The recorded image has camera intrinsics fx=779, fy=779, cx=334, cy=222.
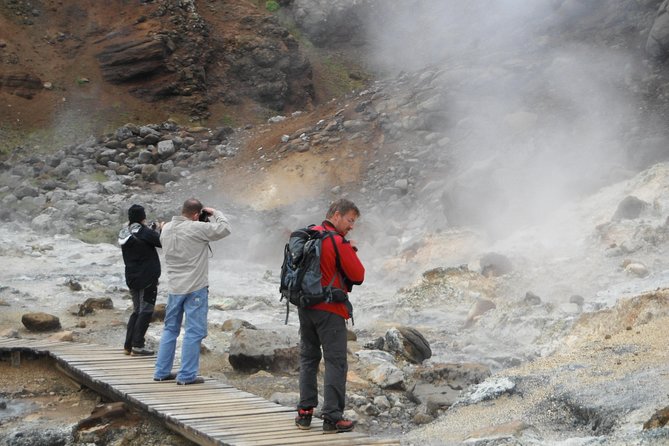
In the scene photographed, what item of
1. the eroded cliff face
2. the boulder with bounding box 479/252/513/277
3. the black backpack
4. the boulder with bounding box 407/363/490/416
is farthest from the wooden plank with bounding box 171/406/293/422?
the eroded cliff face

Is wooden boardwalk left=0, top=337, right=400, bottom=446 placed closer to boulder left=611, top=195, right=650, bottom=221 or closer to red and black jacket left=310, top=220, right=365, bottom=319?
red and black jacket left=310, top=220, right=365, bottom=319

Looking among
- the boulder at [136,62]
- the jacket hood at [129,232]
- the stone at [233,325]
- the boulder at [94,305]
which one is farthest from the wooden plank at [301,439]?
the boulder at [136,62]

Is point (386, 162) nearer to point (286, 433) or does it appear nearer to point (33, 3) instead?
point (286, 433)

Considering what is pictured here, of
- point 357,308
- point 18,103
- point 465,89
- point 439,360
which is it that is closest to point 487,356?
point 439,360

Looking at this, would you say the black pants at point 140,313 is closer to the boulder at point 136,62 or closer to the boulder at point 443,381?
the boulder at point 443,381

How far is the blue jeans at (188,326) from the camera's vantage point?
554 centimetres

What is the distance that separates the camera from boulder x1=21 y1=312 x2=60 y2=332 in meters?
8.43

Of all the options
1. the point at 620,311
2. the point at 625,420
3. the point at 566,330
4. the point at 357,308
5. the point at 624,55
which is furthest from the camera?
the point at 624,55

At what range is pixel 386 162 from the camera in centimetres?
1634

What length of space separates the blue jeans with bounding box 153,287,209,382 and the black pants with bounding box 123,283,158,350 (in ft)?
2.27

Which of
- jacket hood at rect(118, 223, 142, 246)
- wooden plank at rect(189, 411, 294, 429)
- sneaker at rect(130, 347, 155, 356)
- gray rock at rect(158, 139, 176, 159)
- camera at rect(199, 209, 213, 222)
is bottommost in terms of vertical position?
wooden plank at rect(189, 411, 294, 429)

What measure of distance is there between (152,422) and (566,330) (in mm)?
4475

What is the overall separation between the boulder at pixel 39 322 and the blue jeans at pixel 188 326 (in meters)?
3.28

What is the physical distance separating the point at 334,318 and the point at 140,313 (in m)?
2.62
